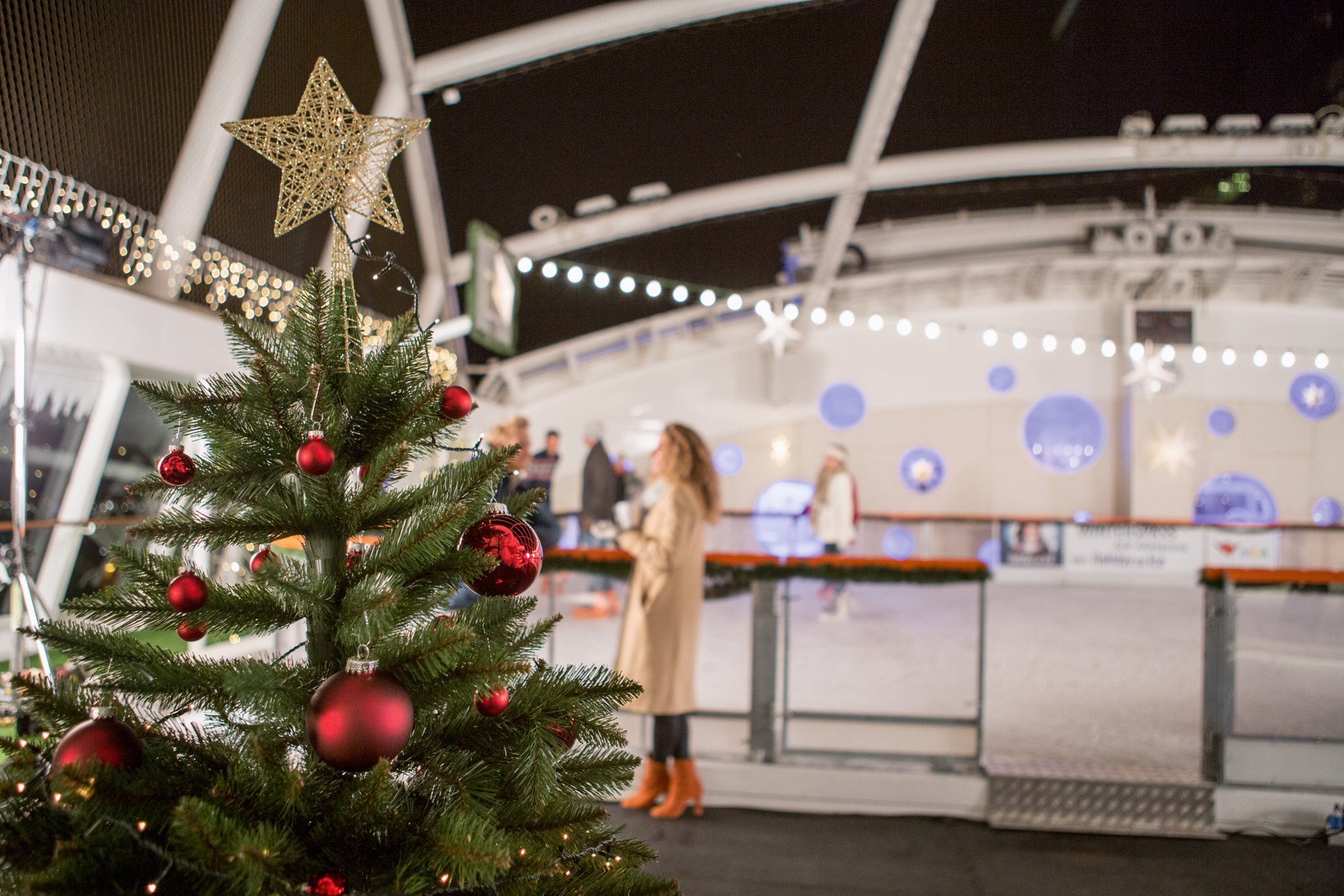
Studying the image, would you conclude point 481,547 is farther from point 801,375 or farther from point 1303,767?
point 801,375

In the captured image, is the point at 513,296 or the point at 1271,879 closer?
the point at 1271,879

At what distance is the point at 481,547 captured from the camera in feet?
3.93

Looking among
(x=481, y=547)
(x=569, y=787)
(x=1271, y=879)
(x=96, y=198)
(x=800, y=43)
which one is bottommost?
(x=1271, y=879)

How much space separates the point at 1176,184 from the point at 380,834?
14.2 m

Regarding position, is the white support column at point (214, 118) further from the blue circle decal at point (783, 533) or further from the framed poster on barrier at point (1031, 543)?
the framed poster on barrier at point (1031, 543)

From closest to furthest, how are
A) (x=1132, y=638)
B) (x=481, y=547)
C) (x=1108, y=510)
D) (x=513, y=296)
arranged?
1. (x=481, y=547)
2. (x=1132, y=638)
3. (x=513, y=296)
4. (x=1108, y=510)

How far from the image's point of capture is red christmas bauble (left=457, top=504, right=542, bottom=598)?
1.21 metres

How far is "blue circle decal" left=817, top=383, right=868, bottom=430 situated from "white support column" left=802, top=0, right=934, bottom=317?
2.25 m

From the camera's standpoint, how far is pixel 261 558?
120 centimetres

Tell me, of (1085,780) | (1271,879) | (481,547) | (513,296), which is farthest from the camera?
(513,296)

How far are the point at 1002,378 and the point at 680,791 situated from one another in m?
12.6

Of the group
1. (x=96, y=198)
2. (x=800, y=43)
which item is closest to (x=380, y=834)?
(x=96, y=198)

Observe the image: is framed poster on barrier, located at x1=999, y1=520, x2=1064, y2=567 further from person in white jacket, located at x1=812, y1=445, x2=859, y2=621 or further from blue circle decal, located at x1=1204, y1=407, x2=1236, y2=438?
blue circle decal, located at x1=1204, y1=407, x2=1236, y2=438

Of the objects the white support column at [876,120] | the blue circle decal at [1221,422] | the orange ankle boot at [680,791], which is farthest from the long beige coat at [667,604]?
the blue circle decal at [1221,422]
